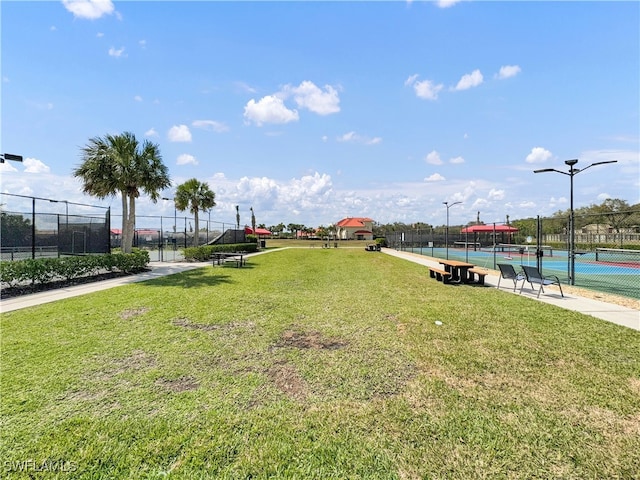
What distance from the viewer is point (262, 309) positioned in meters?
7.06

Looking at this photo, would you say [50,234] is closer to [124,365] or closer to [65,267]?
[65,267]

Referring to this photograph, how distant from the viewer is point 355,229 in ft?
272

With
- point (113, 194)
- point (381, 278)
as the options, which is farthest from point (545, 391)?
point (113, 194)

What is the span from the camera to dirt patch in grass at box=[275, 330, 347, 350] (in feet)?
15.6

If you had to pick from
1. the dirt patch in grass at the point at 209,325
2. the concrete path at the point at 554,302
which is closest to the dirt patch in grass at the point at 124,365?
the dirt patch in grass at the point at 209,325

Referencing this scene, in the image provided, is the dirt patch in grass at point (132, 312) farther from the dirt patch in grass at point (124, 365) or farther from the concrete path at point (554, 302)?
the concrete path at point (554, 302)

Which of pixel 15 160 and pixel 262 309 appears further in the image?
pixel 15 160

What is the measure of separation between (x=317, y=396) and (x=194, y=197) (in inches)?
923

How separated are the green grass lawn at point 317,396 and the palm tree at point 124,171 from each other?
893cm

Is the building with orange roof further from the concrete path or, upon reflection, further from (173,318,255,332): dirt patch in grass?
(173,318,255,332): dirt patch in grass

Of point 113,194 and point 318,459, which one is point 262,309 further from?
point 113,194

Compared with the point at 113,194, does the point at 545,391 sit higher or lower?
lower

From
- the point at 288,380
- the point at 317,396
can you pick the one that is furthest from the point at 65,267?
the point at 317,396

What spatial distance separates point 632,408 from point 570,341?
2075 mm
